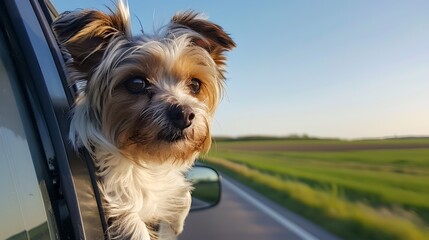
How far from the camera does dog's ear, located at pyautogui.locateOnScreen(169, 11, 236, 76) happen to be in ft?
12.2

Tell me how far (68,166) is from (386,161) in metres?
16.4

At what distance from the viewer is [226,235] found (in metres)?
9.94

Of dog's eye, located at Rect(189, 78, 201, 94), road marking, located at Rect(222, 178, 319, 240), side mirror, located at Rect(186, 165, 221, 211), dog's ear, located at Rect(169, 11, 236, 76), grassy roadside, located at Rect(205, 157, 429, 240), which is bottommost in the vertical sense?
grassy roadside, located at Rect(205, 157, 429, 240)

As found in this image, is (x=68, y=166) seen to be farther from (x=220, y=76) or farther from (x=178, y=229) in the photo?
(x=220, y=76)

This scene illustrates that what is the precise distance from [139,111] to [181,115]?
0.78 ft

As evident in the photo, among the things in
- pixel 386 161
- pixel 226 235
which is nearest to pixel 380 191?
pixel 386 161

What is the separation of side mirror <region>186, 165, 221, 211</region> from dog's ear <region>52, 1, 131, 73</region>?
42.4 inches

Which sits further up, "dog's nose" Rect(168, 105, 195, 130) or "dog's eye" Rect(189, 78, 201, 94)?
"dog's eye" Rect(189, 78, 201, 94)

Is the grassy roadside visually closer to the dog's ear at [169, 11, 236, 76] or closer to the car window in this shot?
the dog's ear at [169, 11, 236, 76]

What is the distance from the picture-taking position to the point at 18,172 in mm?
2182

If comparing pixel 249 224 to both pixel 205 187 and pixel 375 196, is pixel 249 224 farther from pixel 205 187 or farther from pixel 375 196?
pixel 205 187

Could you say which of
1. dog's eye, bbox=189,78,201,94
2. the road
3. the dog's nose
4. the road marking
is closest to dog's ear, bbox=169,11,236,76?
dog's eye, bbox=189,78,201,94

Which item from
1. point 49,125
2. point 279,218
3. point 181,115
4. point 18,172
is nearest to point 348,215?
point 279,218

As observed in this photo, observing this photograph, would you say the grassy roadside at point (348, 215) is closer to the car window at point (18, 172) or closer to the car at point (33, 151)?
the car at point (33, 151)
